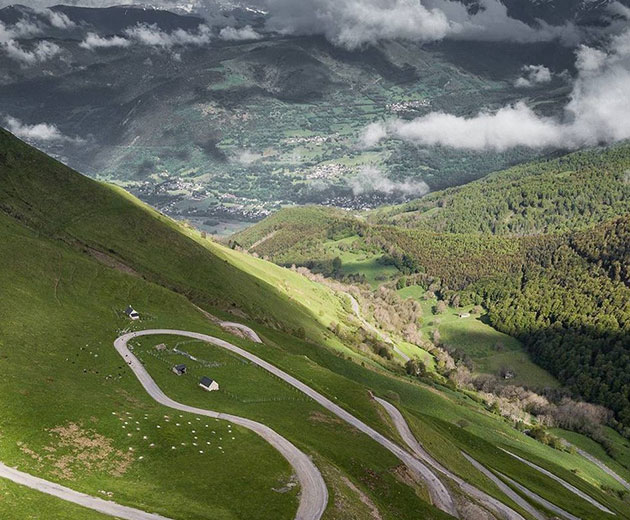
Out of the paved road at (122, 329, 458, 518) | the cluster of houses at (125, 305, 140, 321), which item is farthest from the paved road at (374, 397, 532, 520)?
the cluster of houses at (125, 305, 140, 321)

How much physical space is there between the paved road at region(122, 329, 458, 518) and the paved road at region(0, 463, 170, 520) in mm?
25552

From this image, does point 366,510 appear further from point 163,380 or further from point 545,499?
point 545,499

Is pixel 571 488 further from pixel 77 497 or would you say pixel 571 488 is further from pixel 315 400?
Result: pixel 77 497

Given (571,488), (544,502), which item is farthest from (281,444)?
(571,488)

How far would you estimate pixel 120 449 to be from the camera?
264 feet

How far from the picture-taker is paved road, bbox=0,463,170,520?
6475 centimetres

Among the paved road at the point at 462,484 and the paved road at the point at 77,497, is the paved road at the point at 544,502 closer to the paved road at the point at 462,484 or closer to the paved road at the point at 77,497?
the paved road at the point at 462,484

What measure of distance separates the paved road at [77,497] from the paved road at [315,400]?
2555 centimetres

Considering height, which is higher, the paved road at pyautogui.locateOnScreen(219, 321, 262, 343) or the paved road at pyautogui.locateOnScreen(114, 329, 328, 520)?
the paved road at pyautogui.locateOnScreen(114, 329, 328, 520)

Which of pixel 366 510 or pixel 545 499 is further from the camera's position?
pixel 545 499

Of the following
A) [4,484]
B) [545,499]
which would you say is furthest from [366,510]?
[545,499]

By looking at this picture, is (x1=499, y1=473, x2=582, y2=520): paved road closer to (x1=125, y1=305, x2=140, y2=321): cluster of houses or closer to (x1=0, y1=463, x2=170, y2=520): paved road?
(x1=0, y1=463, x2=170, y2=520): paved road

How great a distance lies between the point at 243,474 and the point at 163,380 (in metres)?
43.8

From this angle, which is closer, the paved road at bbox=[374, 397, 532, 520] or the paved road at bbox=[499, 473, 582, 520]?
the paved road at bbox=[374, 397, 532, 520]
